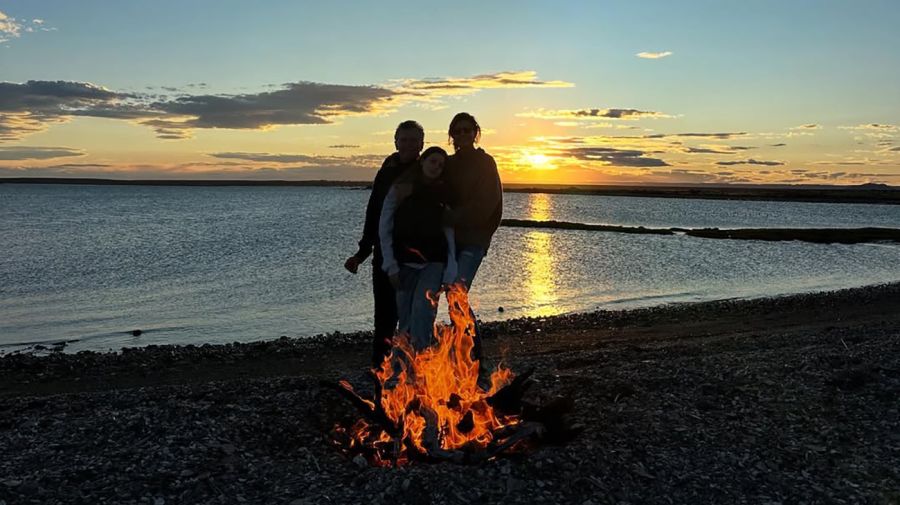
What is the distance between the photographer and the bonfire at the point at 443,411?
21.3 feet

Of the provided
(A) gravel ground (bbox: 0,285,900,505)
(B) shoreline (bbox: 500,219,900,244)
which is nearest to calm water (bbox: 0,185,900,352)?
(B) shoreline (bbox: 500,219,900,244)

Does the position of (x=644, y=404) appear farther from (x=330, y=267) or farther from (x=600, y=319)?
(x=330, y=267)

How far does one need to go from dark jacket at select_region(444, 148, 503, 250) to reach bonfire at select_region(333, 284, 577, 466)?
23.4 inches

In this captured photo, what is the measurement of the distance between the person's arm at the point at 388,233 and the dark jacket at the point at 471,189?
21.8 inches

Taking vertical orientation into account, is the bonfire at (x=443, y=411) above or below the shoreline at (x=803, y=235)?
above

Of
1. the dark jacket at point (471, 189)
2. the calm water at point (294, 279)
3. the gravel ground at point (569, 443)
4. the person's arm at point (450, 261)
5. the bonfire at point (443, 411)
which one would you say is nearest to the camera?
the gravel ground at point (569, 443)

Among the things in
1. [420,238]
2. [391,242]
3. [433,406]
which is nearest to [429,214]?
[420,238]

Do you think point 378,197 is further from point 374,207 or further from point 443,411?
point 443,411

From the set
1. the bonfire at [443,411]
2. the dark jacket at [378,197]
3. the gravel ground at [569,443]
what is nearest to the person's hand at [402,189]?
the dark jacket at [378,197]

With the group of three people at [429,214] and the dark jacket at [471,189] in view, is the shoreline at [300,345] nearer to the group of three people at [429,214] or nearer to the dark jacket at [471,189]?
the group of three people at [429,214]

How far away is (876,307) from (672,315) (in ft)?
18.0

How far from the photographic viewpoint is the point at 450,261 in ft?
22.7

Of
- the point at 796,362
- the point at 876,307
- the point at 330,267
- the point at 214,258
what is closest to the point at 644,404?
the point at 796,362

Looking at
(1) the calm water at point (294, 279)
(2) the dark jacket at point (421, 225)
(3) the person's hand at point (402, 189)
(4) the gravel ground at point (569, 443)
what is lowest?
(1) the calm water at point (294, 279)
